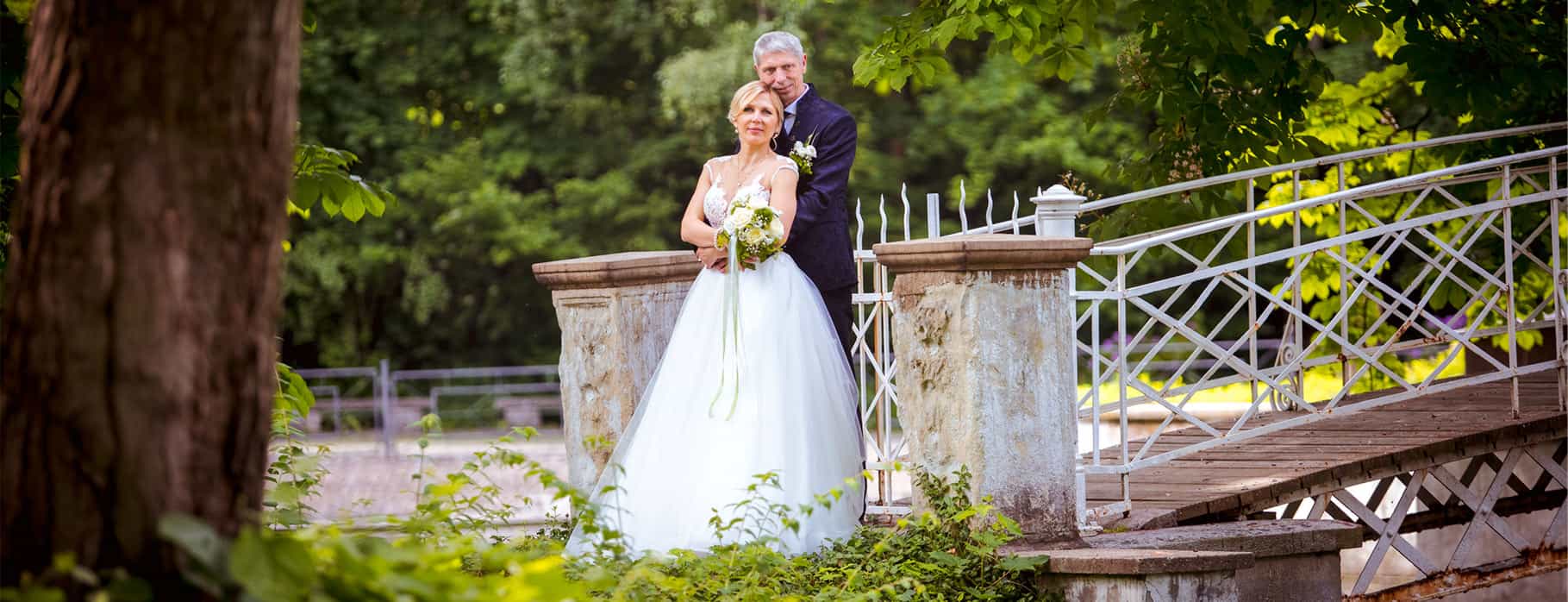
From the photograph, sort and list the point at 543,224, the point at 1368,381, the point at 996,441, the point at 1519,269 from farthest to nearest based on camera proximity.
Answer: the point at 543,224 → the point at 1368,381 → the point at 1519,269 → the point at 996,441

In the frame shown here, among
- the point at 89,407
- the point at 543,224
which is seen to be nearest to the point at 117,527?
the point at 89,407

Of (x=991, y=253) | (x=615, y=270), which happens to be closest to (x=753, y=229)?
(x=615, y=270)

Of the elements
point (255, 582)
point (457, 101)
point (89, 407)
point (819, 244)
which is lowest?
point (255, 582)

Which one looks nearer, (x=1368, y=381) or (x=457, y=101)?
(x=1368, y=381)

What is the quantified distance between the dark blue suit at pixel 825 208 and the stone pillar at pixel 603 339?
0.71m

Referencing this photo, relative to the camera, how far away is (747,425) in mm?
5539

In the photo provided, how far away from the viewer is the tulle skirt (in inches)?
215

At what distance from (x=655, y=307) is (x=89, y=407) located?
159 inches

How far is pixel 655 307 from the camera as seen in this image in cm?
633

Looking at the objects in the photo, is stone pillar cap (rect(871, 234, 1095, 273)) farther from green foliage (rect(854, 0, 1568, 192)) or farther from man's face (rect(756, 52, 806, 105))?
green foliage (rect(854, 0, 1568, 192))

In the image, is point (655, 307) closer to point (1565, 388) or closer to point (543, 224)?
point (1565, 388)

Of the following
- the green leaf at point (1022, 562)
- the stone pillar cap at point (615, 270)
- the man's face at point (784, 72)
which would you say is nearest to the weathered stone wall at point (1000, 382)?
the green leaf at point (1022, 562)

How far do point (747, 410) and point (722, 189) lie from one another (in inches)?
34.4

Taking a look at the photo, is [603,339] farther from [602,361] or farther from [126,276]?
[126,276]
